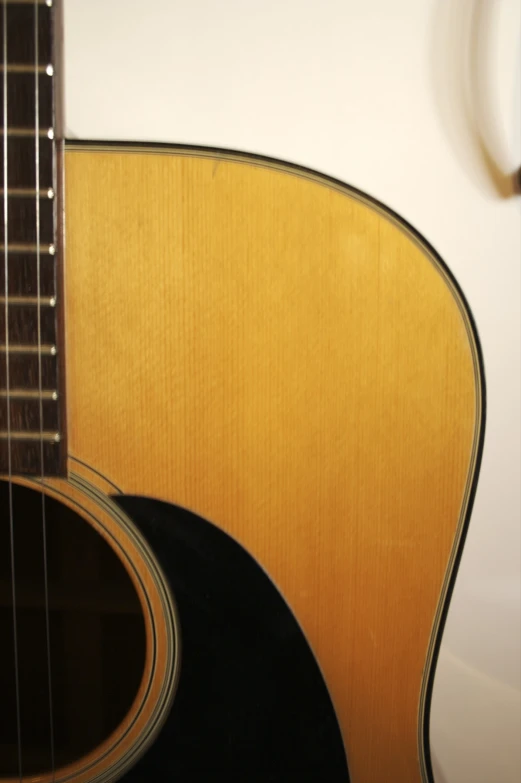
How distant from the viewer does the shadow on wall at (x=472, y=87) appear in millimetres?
507

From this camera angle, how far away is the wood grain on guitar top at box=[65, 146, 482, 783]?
0.50m

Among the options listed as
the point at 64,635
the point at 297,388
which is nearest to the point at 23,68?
the point at 297,388

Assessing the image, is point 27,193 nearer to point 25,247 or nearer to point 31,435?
point 25,247

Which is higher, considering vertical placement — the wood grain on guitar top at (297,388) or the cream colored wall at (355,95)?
the cream colored wall at (355,95)

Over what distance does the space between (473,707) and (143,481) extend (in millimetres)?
419

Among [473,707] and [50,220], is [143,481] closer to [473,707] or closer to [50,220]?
[50,220]

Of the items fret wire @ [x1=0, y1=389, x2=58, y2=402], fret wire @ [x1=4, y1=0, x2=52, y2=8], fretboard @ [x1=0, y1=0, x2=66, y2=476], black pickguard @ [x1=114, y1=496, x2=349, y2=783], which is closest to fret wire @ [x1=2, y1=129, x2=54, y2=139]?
fretboard @ [x1=0, y1=0, x2=66, y2=476]

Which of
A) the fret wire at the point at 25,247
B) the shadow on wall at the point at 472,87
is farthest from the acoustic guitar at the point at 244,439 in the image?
the shadow on wall at the point at 472,87

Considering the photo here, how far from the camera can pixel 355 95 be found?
0.51 metres

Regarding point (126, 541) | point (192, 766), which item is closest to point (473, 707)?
point (192, 766)

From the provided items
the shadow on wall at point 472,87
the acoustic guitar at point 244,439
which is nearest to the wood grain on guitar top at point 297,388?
the acoustic guitar at point 244,439

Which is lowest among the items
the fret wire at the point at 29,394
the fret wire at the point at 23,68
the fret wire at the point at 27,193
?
the fret wire at the point at 29,394

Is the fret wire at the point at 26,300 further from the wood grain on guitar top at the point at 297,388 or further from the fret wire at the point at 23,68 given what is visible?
the fret wire at the point at 23,68

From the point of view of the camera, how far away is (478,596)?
0.55 m
